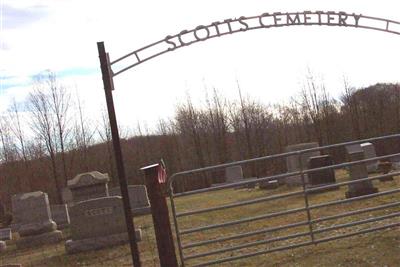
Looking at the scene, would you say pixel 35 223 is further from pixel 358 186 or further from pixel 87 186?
pixel 358 186

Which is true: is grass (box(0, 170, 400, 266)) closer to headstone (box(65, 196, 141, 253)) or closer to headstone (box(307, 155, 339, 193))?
headstone (box(65, 196, 141, 253))

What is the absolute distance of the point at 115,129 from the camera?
7.23m

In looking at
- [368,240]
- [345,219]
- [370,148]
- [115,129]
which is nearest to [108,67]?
[115,129]

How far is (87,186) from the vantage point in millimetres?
18641

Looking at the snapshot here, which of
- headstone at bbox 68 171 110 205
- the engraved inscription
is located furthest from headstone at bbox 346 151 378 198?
headstone at bbox 68 171 110 205

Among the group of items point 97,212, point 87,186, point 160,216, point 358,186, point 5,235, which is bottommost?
point 5,235

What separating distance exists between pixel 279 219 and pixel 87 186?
813 centimetres

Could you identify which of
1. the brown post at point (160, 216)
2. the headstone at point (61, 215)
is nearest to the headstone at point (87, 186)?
the headstone at point (61, 215)

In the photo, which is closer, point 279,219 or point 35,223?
point 279,219

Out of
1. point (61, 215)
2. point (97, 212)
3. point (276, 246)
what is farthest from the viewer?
point (61, 215)

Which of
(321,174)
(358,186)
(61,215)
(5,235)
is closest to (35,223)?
(5,235)

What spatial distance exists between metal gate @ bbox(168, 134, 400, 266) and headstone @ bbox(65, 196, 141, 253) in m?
1.47

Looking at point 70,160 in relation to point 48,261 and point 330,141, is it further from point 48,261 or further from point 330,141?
point 48,261

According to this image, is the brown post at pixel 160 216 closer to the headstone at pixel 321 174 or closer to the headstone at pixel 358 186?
the headstone at pixel 358 186
